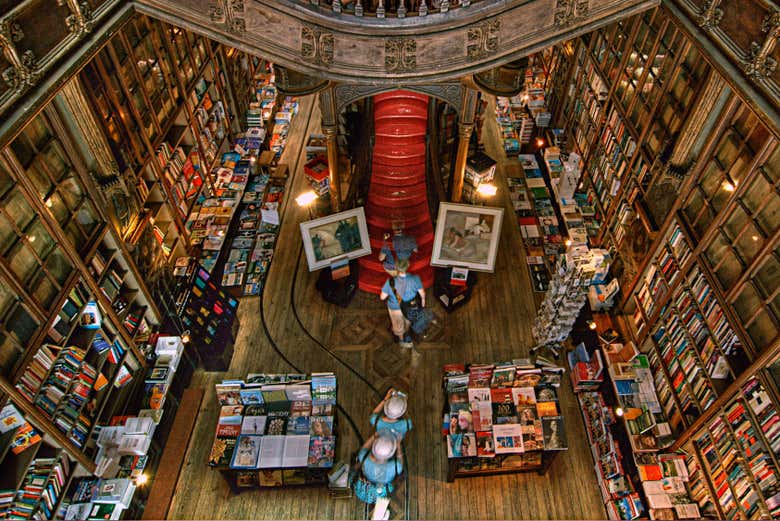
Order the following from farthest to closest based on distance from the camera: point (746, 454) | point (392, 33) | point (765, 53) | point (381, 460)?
1. point (392, 33)
2. point (381, 460)
3. point (746, 454)
4. point (765, 53)

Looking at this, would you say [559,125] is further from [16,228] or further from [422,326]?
[16,228]

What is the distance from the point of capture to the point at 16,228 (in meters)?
5.20

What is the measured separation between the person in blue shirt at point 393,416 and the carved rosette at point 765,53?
4.62m

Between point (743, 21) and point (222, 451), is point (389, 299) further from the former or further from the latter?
point (743, 21)

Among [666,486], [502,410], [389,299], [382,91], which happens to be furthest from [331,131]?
[666,486]

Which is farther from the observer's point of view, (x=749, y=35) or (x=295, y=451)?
(x=295, y=451)

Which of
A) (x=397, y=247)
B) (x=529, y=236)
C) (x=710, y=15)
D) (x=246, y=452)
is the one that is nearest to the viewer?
(x=710, y=15)

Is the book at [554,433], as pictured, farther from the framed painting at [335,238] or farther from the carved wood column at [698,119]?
the framed painting at [335,238]

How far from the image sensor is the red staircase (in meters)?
9.68

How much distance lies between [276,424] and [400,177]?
16.9 ft

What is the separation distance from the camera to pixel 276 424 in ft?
23.0

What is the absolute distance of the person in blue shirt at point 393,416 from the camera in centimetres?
609

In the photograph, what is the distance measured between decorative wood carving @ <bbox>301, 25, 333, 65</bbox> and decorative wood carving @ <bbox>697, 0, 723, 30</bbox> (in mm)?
3895

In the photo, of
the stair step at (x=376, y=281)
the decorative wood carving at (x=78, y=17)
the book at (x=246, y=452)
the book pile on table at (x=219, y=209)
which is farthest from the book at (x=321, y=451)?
the decorative wood carving at (x=78, y=17)
